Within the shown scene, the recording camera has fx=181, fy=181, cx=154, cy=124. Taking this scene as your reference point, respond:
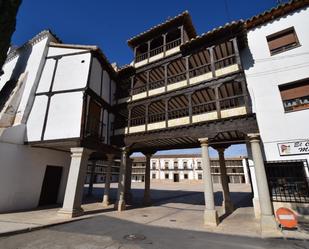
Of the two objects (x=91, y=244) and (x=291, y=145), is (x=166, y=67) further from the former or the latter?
(x=91, y=244)

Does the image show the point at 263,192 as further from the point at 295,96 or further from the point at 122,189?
the point at 122,189

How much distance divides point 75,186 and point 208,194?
281 inches

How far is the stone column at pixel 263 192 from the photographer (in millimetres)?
7482

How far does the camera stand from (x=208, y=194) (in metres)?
9.22

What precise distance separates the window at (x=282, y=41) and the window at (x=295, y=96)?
2209mm

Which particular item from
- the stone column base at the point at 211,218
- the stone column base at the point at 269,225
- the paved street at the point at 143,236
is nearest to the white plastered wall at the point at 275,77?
the stone column base at the point at 269,225

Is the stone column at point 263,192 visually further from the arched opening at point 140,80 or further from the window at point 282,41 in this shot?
the arched opening at point 140,80

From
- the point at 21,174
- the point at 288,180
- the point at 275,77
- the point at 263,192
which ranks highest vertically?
the point at 275,77

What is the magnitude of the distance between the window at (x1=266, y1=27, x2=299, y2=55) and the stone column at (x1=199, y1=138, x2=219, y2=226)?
21.7ft

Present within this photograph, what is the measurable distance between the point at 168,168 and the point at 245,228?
2013 inches

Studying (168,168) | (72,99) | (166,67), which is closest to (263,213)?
(166,67)

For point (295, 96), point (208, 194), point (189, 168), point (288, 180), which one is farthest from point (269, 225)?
point (189, 168)

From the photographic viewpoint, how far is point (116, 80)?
15633 mm

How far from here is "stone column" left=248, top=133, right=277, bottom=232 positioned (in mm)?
7482
